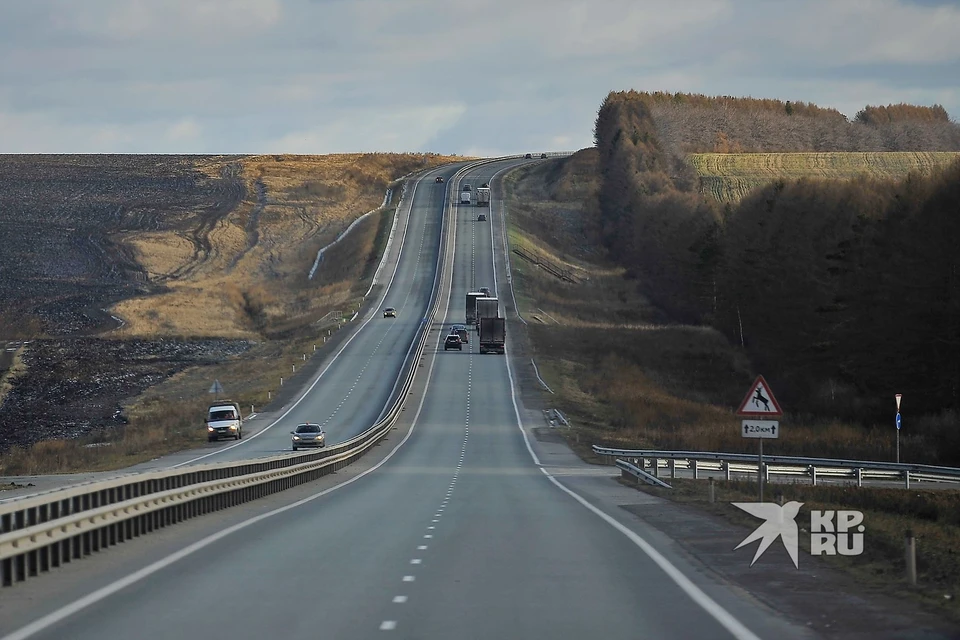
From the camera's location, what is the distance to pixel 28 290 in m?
128

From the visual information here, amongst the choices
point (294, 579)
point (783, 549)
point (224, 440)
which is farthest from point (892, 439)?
point (294, 579)

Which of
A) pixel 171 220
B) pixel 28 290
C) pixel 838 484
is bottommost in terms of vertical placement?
pixel 838 484

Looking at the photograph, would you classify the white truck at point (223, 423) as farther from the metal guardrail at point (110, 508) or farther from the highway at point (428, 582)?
the highway at point (428, 582)

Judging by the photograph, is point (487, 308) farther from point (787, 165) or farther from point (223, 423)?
point (787, 165)

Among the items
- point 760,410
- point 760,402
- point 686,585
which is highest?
point 760,402

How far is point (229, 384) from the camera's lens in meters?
82.4

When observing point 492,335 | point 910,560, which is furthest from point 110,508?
point 492,335

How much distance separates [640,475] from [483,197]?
420ft

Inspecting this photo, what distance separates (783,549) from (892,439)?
37.1 m

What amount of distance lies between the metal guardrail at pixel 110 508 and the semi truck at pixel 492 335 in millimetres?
56056

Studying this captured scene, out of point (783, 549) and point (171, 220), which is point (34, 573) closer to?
point (783, 549)

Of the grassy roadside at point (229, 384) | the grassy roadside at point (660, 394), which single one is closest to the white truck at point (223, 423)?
the grassy roadside at point (229, 384)

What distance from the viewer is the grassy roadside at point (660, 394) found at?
68.7ft

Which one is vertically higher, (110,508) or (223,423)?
(110,508)
